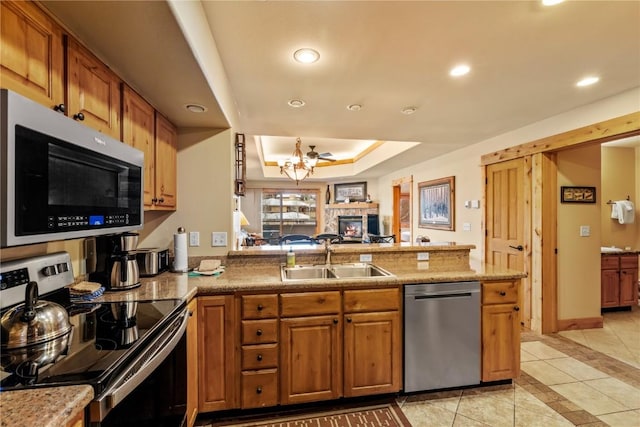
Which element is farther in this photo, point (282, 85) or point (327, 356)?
point (282, 85)

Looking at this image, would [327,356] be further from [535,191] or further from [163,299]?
[535,191]

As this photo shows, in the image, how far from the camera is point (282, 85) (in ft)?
7.97

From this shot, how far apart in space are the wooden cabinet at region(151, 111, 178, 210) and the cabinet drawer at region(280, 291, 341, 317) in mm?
1176

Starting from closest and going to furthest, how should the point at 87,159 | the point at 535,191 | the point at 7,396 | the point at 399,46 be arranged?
the point at 7,396, the point at 87,159, the point at 399,46, the point at 535,191

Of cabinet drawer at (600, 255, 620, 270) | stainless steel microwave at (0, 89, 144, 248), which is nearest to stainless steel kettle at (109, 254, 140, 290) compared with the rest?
stainless steel microwave at (0, 89, 144, 248)

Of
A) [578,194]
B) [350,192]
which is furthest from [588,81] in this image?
[350,192]

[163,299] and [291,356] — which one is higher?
[163,299]

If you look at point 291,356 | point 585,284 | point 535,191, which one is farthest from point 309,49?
point 585,284

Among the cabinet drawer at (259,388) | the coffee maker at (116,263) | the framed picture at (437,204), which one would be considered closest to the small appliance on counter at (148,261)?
the coffee maker at (116,263)

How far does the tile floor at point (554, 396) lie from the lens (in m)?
1.94

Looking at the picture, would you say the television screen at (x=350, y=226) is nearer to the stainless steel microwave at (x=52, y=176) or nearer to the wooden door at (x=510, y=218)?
the wooden door at (x=510, y=218)

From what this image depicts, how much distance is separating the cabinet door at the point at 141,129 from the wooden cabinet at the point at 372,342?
5.19ft

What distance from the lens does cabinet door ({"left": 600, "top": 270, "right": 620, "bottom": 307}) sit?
3988 mm

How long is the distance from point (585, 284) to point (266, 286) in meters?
3.91
